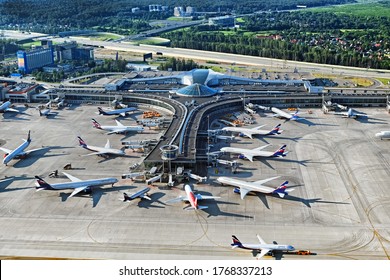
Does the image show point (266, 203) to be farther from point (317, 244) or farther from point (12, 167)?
point (12, 167)

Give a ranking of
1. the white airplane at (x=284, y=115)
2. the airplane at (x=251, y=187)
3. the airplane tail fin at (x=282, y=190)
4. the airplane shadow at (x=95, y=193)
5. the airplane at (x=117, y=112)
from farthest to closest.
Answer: the airplane at (x=117, y=112) → the white airplane at (x=284, y=115) → the airplane shadow at (x=95, y=193) → the airplane at (x=251, y=187) → the airplane tail fin at (x=282, y=190)

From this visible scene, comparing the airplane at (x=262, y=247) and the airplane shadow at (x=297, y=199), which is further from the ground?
the airplane shadow at (x=297, y=199)

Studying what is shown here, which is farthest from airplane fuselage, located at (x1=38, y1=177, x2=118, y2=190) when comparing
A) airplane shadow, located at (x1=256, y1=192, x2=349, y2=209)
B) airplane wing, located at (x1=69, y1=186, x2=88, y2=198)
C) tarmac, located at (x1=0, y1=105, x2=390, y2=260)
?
airplane shadow, located at (x1=256, y1=192, x2=349, y2=209)

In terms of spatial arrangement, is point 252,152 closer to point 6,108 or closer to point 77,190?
point 77,190

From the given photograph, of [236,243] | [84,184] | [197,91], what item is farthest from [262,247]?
[197,91]

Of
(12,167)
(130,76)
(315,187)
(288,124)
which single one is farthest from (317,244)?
(130,76)

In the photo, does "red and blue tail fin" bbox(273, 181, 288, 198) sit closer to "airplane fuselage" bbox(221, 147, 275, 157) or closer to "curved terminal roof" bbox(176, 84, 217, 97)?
"airplane fuselage" bbox(221, 147, 275, 157)

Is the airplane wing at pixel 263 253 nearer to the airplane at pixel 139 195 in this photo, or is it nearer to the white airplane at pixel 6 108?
the airplane at pixel 139 195

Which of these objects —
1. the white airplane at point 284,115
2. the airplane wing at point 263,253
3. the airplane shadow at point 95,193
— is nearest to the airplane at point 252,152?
the white airplane at point 284,115
